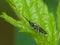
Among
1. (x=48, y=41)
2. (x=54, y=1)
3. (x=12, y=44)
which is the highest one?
(x=54, y=1)

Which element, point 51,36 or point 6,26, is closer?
point 51,36

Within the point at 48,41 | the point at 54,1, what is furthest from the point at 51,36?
the point at 54,1

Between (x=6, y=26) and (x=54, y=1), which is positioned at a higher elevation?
(x=54, y=1)

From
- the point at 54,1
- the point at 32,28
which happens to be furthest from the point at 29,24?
the point at 54,1

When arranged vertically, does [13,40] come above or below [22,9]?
above

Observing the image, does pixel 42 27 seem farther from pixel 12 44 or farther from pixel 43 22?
pixel 12 44

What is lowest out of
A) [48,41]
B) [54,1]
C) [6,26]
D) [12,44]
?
[48,41]

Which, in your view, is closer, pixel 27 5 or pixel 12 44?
pixel 27 5

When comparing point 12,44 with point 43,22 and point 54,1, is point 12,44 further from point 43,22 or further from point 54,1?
point 43,22
